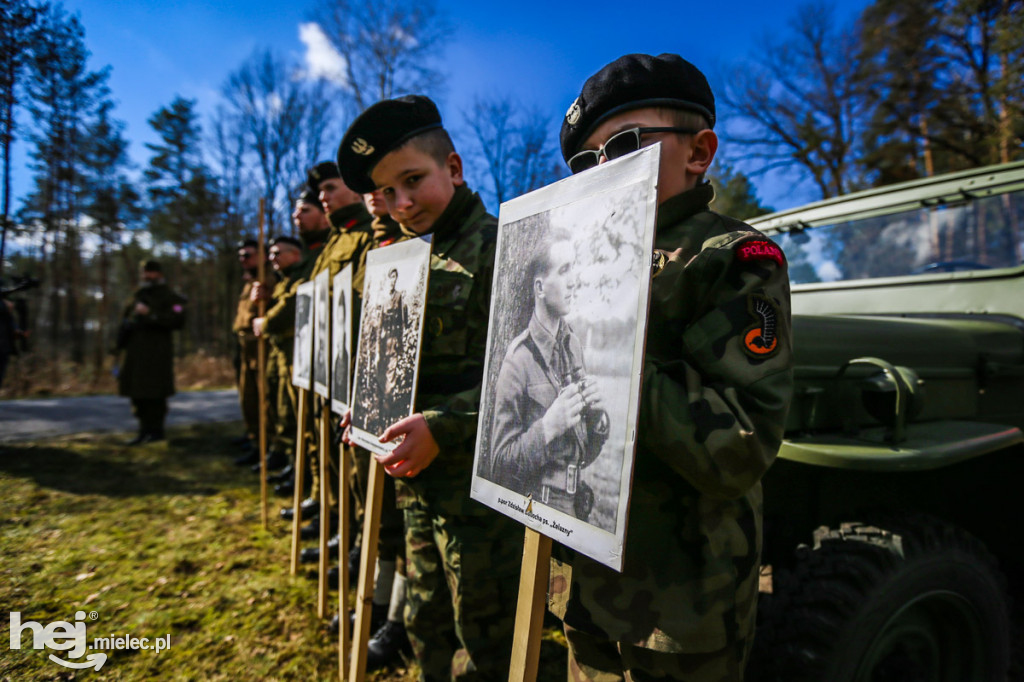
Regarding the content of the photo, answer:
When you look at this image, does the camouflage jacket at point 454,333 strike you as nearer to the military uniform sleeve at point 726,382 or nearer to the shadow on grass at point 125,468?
the military uniform sleeve at point 726,382

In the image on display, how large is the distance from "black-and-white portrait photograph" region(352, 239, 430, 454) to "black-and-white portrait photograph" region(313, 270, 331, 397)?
25.3 inches

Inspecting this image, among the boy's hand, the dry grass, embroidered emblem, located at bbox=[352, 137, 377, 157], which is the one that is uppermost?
embroidered emblem, located at bbox=[352, 137, 377, 157]

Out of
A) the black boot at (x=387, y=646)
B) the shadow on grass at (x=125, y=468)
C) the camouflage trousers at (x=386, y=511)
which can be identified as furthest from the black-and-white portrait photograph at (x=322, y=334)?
the shadow on grass at (x=125, y=468)

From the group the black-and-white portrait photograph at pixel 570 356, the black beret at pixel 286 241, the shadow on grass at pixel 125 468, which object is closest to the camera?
the black-and-white portrait photograph at pixel 570 356

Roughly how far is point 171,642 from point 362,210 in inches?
90.6

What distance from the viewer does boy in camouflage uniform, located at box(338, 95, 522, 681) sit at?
1.63 m

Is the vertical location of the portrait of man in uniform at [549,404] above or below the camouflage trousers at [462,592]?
above

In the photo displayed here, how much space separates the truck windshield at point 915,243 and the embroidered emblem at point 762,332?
218cm

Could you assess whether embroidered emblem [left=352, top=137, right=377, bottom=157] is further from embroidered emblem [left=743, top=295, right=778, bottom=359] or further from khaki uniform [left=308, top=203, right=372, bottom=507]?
embroidered emblem [left=743, top=295, right=778, bottom=359]

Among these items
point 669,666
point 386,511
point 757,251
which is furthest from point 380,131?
point 669,666

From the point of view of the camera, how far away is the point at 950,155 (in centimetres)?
1388

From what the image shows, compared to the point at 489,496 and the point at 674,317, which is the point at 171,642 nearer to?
the point at 489,496

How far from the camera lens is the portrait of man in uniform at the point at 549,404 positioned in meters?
0.89

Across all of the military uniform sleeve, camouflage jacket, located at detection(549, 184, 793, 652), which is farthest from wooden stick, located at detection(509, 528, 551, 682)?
the military uniform sleeve
